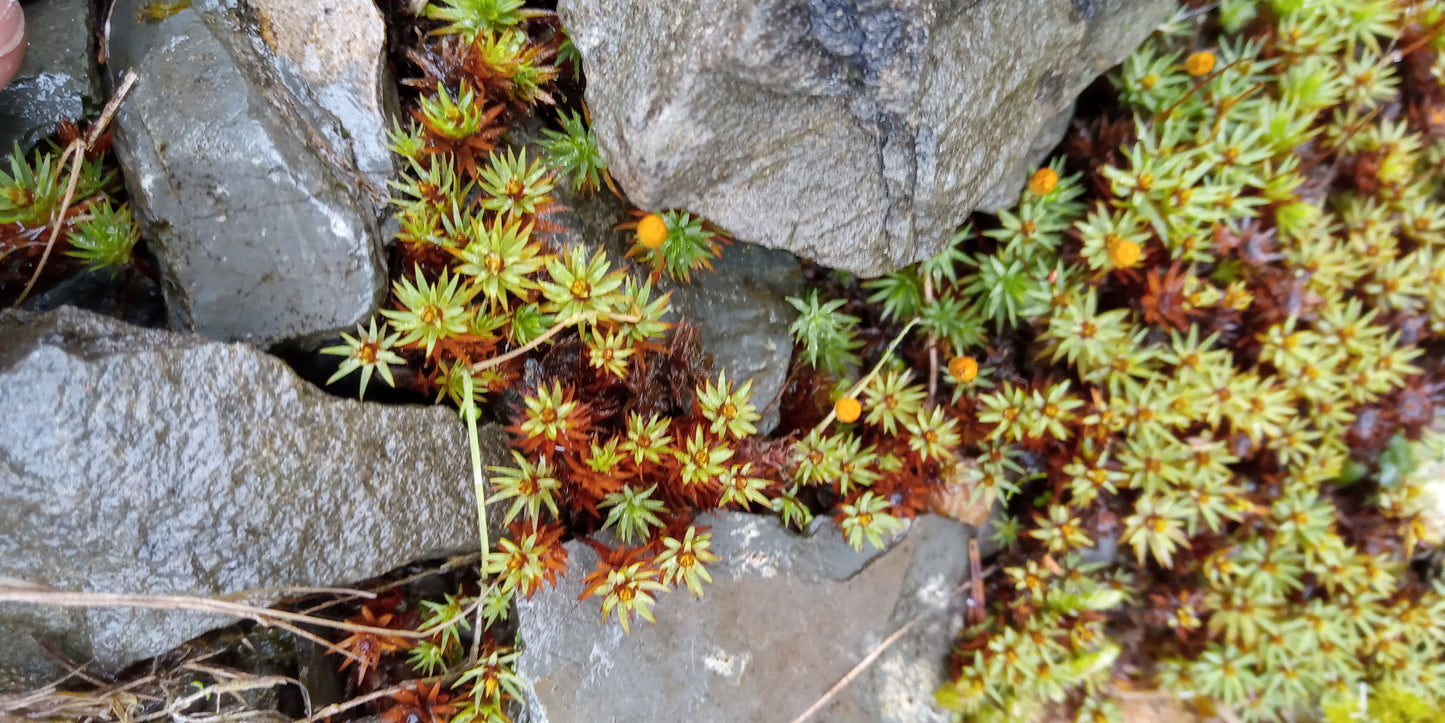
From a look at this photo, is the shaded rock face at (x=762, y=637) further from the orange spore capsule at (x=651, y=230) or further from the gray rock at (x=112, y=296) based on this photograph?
the gray rock at (x=112, y=296)

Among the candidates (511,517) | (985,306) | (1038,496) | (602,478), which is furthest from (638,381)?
(1038,496)

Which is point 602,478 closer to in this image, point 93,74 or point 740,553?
point 740,553

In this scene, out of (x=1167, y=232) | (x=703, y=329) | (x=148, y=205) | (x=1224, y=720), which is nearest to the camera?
(x=148, y=205)

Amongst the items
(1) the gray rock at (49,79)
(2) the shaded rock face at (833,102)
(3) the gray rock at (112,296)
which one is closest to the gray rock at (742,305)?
(2) the shaded rock face at (833,102)

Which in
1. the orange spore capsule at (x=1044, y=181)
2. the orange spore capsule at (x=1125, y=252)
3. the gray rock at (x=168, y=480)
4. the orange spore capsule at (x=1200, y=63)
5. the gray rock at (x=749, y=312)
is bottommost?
the gray rock at (x=168, y=480)

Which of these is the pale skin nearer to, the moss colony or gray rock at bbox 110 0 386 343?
gray rock at bbox 110 0 386 343

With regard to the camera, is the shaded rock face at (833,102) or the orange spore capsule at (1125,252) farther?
the orange spore capsule at (1125,252)

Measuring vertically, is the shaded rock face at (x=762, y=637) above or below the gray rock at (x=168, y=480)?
below
